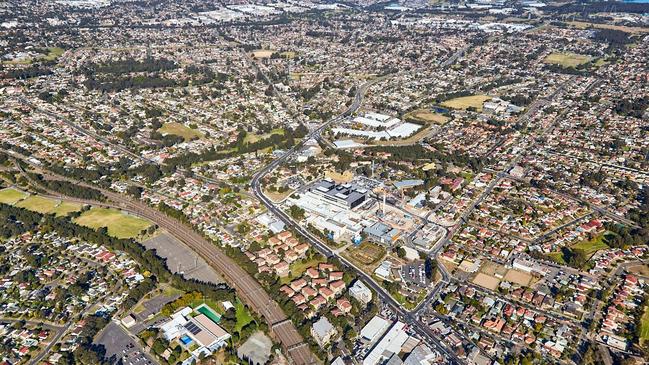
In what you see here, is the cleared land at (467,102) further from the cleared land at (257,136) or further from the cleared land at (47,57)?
the cleared land at (47,57)

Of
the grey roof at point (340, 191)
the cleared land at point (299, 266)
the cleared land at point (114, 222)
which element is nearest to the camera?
the cleared land at point (299, 266)

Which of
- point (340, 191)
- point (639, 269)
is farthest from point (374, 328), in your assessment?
point (639, 269)

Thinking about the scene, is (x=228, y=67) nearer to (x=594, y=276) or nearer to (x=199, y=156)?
(x=199, y=156)

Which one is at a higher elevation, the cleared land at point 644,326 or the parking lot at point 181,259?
the parking lot at point 181,259

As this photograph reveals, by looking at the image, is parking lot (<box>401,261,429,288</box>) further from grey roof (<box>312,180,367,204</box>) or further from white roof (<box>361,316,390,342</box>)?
grey roof (<box>312,180,367,204</box>)

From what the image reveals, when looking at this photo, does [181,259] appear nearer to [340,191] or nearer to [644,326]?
[340,191]

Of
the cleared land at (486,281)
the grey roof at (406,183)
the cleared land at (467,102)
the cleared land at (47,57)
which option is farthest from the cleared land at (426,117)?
the cleared land at (47,57)

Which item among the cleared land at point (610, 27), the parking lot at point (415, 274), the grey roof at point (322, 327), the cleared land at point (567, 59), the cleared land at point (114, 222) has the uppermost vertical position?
the cleared land at point (610, 27)
